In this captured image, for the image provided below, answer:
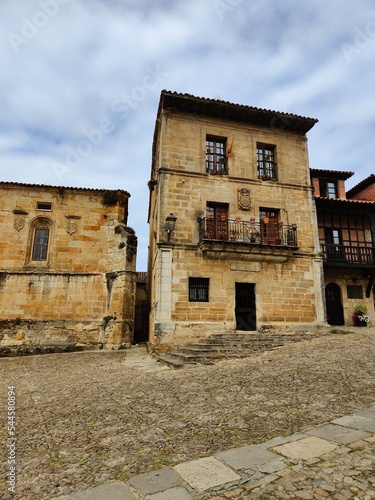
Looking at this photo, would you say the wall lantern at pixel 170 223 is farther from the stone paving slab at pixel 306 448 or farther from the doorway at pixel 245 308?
the stone paving slab at pixel 306 448

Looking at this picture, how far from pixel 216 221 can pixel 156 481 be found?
12.3 meters

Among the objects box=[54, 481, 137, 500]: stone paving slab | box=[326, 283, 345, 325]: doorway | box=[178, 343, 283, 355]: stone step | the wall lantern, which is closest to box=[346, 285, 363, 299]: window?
box=[326, 283, 345, 325]: doorway

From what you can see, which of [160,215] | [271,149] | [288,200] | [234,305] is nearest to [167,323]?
[234,305]

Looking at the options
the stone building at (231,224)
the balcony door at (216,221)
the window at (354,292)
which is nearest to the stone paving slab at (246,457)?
the stone building at (231,224)

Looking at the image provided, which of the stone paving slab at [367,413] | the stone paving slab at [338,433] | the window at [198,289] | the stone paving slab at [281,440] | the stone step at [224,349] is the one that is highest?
the window at [198,289]

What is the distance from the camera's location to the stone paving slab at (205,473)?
110 inches

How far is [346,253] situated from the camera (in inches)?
697

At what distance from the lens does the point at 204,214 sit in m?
14.5

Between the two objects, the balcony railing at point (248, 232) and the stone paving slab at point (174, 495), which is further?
the balcony railing at point (248, 232)

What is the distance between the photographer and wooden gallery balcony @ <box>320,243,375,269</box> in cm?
1723

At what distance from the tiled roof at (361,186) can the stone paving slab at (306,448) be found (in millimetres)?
21197

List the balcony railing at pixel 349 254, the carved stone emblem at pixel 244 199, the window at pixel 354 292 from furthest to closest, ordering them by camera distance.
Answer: the window at pixel 354 292, the balcony railing at pixel 349 254, the carved stone emblem at pixel 244 199

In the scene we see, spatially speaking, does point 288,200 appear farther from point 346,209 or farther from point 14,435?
point 14,435

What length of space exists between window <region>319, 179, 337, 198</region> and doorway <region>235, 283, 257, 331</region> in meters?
9.06
